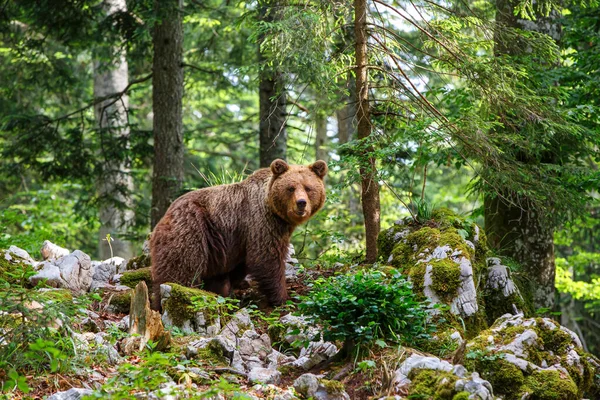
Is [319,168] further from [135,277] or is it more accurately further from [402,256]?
[135,277]

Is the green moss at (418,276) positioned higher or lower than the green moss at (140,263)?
higher

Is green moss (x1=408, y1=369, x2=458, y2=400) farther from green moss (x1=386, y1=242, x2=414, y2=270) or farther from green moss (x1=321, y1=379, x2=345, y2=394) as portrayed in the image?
green moss (x1=386, y1=242, x2=414, y2=270)

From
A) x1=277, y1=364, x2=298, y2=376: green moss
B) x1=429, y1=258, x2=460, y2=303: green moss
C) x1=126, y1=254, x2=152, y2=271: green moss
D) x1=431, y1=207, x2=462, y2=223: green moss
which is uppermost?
x1=431, y1=207, x2=462, y2=223: green moss

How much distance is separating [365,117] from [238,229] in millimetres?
2046

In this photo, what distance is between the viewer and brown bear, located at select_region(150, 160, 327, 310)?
7.62 m

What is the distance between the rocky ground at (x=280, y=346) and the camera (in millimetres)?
4867

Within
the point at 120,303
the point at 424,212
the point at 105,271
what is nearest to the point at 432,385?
the point at 424,212

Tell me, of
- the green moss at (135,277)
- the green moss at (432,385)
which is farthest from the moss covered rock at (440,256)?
the green moss at (135,277)

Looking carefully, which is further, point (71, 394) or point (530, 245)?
point (530, 245)

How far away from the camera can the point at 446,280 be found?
6684 mm

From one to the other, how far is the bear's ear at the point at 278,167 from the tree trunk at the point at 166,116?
15.8 feet

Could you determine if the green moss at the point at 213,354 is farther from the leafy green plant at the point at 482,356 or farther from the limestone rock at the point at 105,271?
the limestone rock at the point at 105,271

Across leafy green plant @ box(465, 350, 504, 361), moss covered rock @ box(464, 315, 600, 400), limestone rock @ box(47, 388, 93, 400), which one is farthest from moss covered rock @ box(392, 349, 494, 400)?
limestone rock @ box(47, 388, 93, 400)

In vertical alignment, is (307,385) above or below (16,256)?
below
